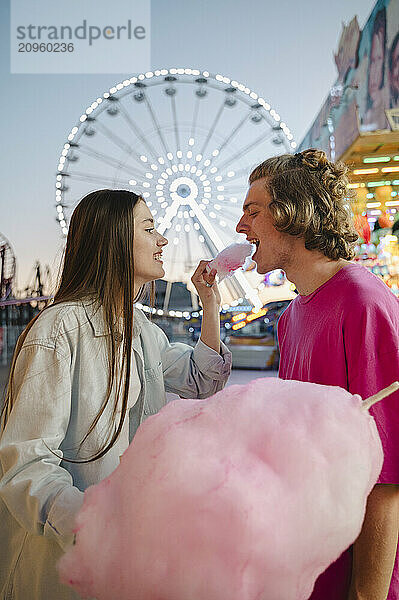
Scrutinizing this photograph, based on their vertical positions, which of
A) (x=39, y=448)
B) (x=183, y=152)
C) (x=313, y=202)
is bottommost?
(x=39, y=448)

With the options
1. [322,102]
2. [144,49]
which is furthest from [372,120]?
[144,49]

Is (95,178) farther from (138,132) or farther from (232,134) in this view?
(232,134)

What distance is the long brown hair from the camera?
102 cm

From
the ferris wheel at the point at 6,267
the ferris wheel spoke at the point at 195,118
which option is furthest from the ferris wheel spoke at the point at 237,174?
the ferris wheel at the point at 6,267

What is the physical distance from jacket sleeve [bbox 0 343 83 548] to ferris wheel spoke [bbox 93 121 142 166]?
5119 mm

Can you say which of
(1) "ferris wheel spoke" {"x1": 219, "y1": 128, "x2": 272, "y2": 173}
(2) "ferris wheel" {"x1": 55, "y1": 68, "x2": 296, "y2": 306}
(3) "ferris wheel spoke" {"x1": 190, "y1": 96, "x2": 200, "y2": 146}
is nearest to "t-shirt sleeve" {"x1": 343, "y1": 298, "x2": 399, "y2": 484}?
(2) "ferris wheel" {"x1": 55, "y1": 68, "x2": 296, "y2": 306}

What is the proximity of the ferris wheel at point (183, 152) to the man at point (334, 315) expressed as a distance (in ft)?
14.5

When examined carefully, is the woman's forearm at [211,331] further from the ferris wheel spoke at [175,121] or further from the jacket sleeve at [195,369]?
the ferris wheel spoke at [175,121]

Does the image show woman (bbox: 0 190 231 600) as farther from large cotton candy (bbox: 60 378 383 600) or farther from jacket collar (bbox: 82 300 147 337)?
large cotton candy (bbox: 60 378 383 600)

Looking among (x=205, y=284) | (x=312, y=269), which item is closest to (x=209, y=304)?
(x=205, y=284)

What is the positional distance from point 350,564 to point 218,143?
573 cm

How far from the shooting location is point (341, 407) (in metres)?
0.56

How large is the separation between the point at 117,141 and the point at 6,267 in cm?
193

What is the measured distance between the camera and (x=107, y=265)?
1.07 metres
